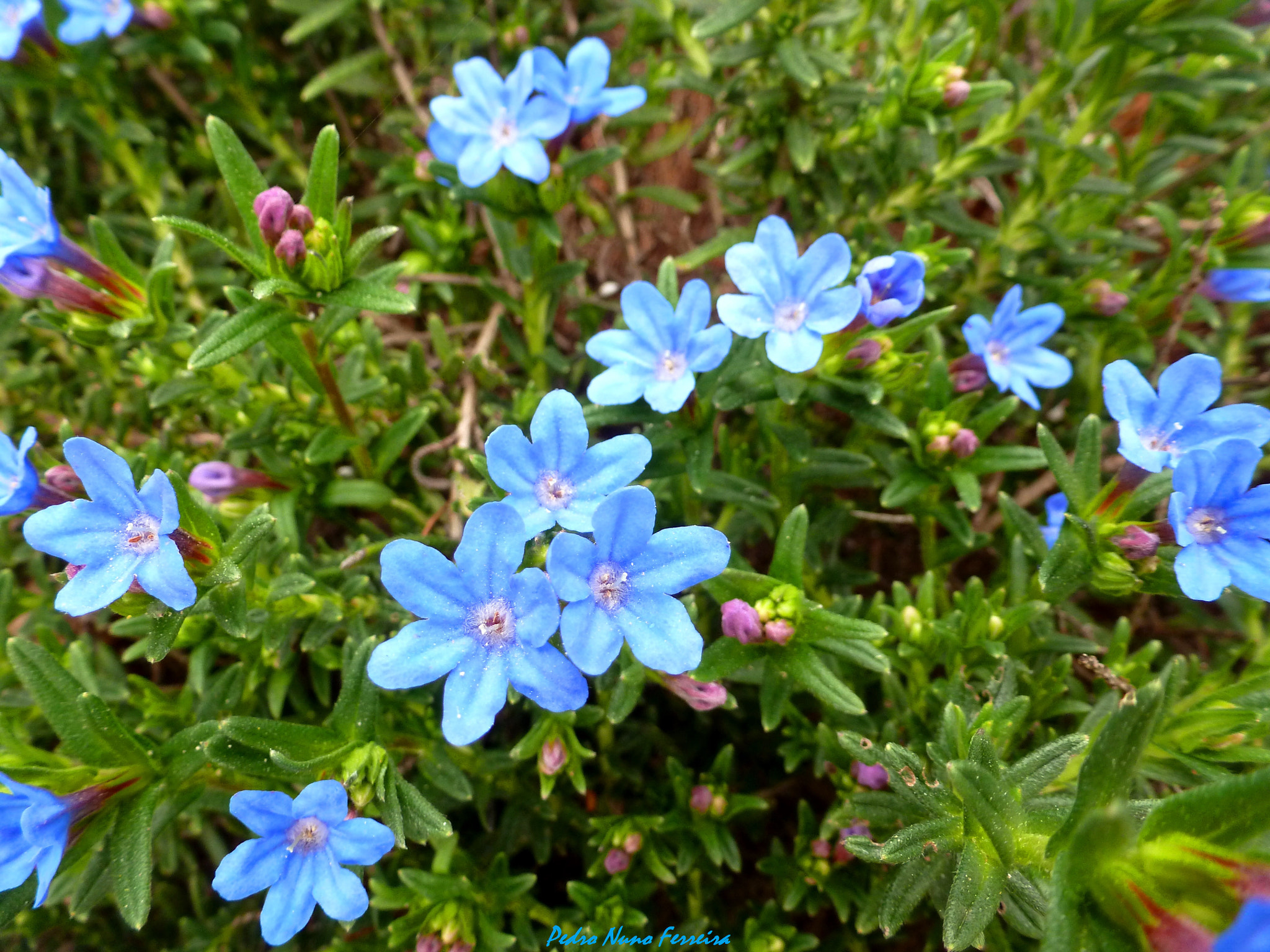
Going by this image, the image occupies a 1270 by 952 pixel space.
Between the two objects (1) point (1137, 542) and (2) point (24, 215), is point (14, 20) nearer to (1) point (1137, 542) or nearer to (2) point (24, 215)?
(2) point (24, 215)

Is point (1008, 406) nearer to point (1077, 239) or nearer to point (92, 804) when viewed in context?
point (1077, 239)

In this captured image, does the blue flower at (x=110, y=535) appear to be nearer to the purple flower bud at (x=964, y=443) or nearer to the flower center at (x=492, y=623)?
the flower center at (x=492, y=623)

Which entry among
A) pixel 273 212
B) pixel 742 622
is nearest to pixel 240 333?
pixel 273 212

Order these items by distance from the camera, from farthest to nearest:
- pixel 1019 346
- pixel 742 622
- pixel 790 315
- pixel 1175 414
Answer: pixel 1019 346 → pixel 790 315 → pixel 1175 414 → pixel 742 622

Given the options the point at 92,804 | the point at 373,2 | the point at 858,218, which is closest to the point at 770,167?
the point at 858,218

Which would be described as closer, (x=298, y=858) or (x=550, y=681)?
(x=550, y=681)

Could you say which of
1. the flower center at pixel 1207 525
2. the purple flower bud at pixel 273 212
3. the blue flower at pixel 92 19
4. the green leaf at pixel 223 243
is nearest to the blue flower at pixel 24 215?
the green leaf at pixel 223 243
